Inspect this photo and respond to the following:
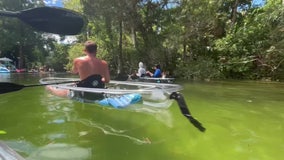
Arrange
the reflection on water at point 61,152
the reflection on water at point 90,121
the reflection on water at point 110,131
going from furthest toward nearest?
1. the reflection on water at point 90,121
2. the reflection on water at point 110,131
3. the reflection on water at point 61,152

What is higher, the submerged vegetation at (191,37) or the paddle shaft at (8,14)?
the submerged vegetation at (191,37)

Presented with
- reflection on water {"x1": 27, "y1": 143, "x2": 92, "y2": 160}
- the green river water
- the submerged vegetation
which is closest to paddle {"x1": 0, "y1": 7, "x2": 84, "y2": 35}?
the green river water

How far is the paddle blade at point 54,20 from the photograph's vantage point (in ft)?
7.18

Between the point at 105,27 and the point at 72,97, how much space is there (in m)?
21.4

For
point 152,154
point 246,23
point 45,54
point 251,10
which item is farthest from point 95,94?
point 45,54

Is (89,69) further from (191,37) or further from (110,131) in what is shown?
(191,37)

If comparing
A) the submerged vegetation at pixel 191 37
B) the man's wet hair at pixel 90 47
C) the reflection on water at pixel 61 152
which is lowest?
the reflection on water at pixel 61 152

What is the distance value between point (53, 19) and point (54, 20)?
0.04 feet

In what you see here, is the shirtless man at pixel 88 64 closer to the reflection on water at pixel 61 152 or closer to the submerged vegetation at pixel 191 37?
the reflection on water at pixel 61 152

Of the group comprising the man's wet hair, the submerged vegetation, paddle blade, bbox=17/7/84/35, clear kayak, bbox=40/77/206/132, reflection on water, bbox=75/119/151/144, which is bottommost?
reflection on water, bbox=75/119/151/144

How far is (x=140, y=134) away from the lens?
16.7ft

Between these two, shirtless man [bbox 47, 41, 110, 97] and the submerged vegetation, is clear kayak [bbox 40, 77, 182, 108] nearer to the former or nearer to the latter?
shirtless man [bbox 47, 41, 110, 97]

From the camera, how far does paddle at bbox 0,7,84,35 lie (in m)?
2.18

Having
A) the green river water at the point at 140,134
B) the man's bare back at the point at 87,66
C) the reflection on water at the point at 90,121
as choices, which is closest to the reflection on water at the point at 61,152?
the green river water at the point at 140,134
